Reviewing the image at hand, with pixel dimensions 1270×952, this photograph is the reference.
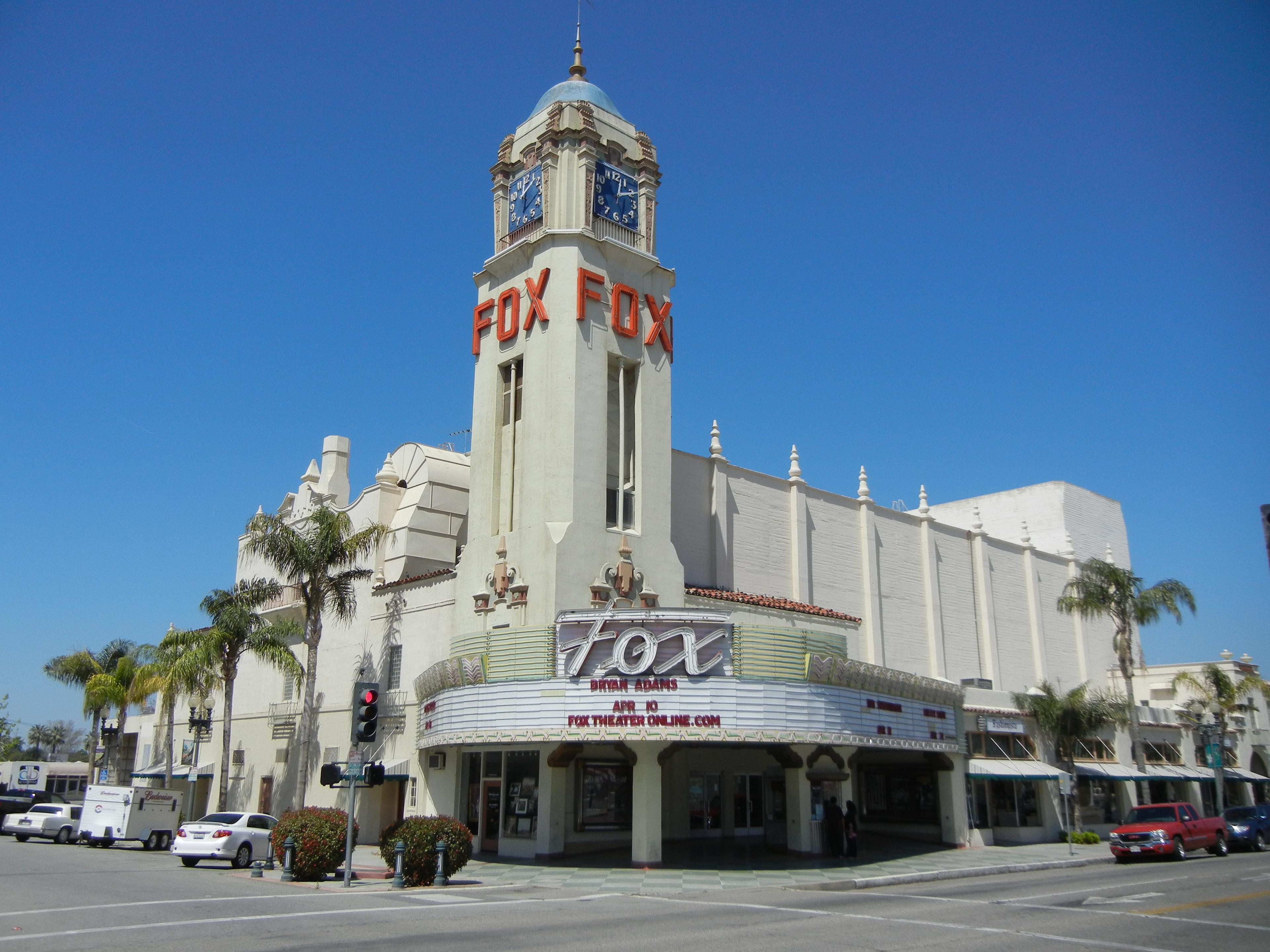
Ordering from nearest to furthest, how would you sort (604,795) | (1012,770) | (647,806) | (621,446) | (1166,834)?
(647,806), (1166,834), (604,795), (621,446), (1012,770)


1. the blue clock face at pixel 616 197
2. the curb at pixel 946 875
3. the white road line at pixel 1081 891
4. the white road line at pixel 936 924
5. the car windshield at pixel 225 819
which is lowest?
the curb at pixel 946 875

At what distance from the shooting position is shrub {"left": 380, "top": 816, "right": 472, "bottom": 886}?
21.2m

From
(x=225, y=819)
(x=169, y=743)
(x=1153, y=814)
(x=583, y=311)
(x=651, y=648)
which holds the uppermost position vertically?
(x=583, y=311)

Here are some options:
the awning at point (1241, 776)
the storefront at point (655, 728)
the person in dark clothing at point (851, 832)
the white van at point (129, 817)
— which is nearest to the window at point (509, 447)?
the storefront at point (655, 728)

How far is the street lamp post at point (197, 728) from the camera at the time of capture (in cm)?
3684

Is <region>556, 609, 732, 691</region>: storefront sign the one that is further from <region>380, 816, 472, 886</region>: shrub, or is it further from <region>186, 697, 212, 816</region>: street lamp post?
<region>186, 697, 212, 816</region>: street lamp post

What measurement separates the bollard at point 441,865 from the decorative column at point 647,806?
18.1ft

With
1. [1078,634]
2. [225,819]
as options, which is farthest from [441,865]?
[1078,634]

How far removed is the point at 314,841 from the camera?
2192cm

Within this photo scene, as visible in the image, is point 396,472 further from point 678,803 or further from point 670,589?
point 678,803

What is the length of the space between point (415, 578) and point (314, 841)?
1341cm

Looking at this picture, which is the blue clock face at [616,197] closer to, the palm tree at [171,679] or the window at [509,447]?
the window at [509,447]

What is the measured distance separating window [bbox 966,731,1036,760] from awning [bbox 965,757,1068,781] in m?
0.26

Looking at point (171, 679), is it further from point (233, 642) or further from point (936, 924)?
point (936, 924)
